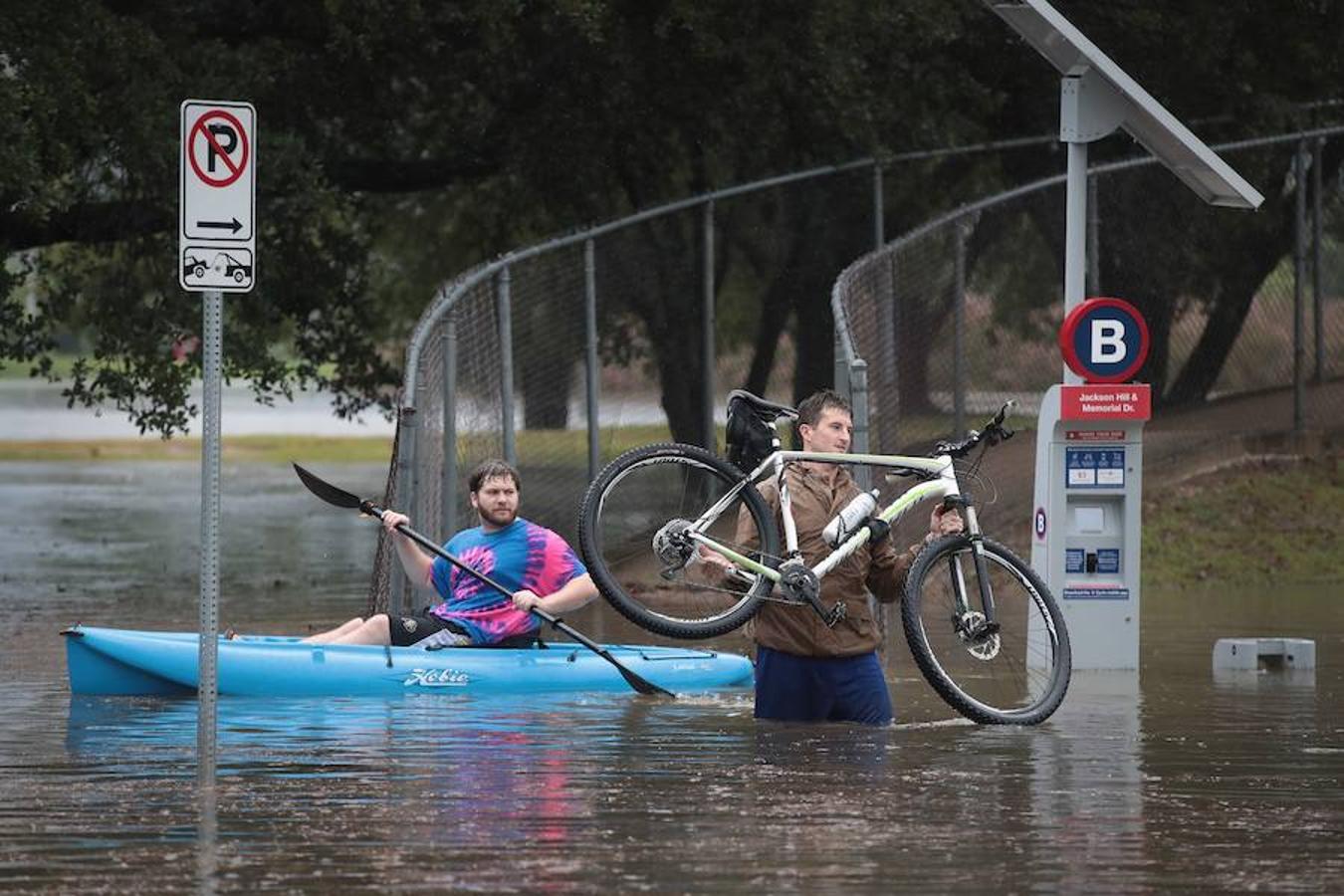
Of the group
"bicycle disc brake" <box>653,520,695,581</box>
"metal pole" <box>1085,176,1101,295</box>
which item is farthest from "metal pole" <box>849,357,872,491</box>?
"metal pole" <box>1085,176,1101,295</box>

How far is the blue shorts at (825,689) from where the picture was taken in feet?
38.8

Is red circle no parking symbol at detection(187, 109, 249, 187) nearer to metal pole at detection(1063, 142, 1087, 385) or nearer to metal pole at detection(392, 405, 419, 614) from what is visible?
metal pole at detection(392, 405, 419, 614)

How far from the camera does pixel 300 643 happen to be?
1361 cm

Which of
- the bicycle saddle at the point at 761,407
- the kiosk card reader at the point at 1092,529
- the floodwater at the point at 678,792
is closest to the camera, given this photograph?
the floodwater at the point at 678,792

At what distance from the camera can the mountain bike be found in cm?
1173

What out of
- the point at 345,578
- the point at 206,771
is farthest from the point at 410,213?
the point at 206,771

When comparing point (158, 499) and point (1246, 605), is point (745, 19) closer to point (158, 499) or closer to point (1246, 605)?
point (1246, 605)

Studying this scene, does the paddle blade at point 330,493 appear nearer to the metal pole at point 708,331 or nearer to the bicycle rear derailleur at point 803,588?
the bicycle rear derailleur at point 803,588

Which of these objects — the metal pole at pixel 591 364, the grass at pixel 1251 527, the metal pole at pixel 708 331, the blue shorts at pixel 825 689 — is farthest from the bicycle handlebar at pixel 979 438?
the grass at pixel 1251 527

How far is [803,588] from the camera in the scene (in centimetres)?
1153

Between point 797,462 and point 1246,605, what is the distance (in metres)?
7.13

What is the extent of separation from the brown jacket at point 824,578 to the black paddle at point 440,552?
174cm

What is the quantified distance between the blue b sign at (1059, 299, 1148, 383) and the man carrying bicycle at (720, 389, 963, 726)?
238 cm

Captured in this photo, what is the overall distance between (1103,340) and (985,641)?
2.51m
